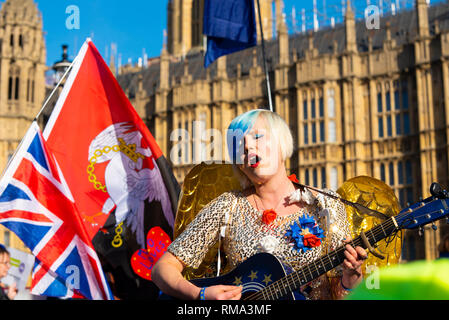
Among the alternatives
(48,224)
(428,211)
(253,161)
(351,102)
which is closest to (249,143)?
(253,161)

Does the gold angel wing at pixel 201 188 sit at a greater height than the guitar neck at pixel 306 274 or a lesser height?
greater

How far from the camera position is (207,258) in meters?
2.80

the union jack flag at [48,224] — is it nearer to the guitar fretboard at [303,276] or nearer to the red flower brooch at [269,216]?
the red flower brooch at [269,216]

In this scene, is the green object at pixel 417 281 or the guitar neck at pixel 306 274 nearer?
the green object at pixel 417 281

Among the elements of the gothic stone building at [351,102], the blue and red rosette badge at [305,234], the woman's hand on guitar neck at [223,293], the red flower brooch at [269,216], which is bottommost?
the woman's hand on guitar neck at [223,293]

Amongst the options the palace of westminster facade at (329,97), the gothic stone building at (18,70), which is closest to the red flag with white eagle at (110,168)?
the palace of westminster facade at (329,97)

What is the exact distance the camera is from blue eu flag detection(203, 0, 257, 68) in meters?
5.84

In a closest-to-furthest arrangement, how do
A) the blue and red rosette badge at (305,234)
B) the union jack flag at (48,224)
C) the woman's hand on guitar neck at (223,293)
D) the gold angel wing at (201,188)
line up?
the woman's hand on guitar neck at (223,293) < the blue and red rosette badge at (305,234) < the gold angel wing at (201,188) < the union jack flag at (48,224)

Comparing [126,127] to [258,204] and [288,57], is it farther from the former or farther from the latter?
[288,57]

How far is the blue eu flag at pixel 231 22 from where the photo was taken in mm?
5836

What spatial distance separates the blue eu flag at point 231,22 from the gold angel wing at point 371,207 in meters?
3.19

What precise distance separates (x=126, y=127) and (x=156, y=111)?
22212 mm

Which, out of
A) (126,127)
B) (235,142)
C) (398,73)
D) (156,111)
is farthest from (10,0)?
(235,142)

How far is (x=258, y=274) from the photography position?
2.38 meters
